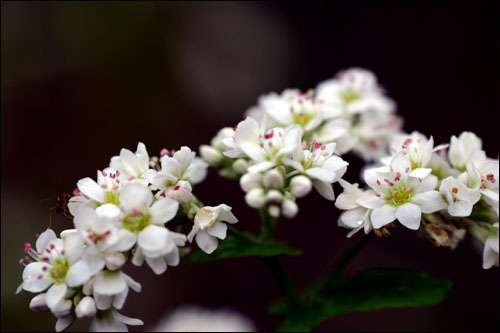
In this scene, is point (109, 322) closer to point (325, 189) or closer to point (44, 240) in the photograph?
point (44, 240)

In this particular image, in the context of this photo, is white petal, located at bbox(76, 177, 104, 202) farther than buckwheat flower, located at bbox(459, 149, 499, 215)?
No

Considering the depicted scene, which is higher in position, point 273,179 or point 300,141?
point 300,141

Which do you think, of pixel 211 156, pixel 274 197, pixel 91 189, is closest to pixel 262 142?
pixel 274 197

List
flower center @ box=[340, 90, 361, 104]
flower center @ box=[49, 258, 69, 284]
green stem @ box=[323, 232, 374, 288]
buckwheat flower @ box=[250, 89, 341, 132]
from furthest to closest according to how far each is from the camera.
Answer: flower center @ box=[340, 90, 361, 104] → buckwheat flower @ box=[250, 89, 341, 132] → green stem @ box=[323, 232, 374, 288] → flower center @ box=[49, 258, 69, 284]

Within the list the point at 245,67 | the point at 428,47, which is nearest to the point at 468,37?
the point at 428,47

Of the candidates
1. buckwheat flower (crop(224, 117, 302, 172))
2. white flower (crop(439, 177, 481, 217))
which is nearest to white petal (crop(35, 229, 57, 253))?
buckwheat flower (crop(224, 117, 302, 172))

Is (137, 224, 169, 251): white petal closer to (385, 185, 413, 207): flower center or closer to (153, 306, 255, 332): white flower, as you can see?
(385, 185, 413, 207): flower center

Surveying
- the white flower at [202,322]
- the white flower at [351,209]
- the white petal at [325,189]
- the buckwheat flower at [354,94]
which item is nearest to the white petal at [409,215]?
the white flower at [351,209]
